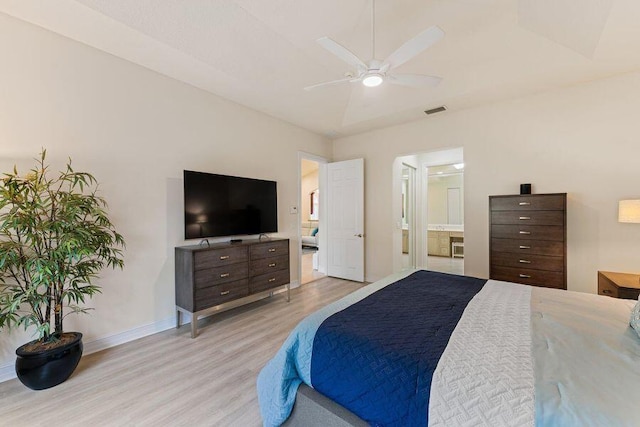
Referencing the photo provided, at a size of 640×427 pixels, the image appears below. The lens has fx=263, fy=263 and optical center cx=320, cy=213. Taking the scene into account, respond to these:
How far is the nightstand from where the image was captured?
2.30m

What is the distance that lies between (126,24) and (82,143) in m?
1.13

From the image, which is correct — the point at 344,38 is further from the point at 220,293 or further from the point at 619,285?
the point at 619,285

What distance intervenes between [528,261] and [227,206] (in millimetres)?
3669

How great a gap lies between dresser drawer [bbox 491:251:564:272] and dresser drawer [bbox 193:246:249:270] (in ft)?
10.2

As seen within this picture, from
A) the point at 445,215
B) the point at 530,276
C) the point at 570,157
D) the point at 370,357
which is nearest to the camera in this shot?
the point at 370,357

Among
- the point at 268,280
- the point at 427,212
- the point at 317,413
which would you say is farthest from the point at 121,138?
the point at 427,212

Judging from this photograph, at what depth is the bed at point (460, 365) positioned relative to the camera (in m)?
0.93

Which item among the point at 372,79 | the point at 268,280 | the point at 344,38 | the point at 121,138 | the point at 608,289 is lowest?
the point at 268,280

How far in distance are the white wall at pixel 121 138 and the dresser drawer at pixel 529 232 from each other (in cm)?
352

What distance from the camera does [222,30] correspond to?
2527 millimetres

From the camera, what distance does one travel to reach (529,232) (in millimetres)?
3039

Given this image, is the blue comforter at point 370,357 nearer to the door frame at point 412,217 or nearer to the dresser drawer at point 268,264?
the dresser drawer at point 268,264

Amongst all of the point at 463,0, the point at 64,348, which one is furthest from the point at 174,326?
the point at 463,0

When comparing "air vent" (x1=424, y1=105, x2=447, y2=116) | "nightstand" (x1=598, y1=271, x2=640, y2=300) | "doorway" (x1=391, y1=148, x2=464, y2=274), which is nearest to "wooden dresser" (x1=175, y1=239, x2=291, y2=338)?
"doorway" (x1=391, y1=148, x2=464, y2=274)
